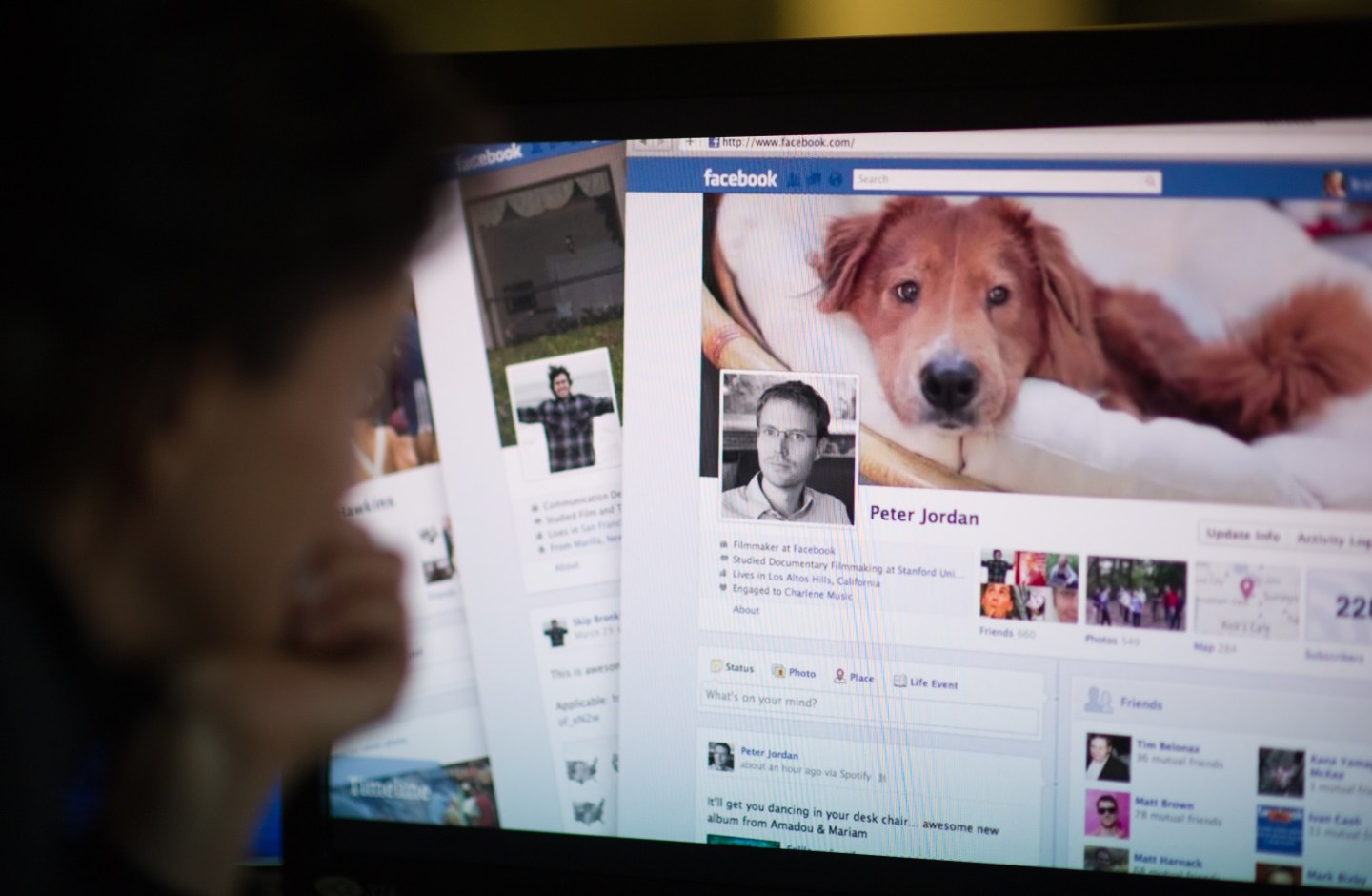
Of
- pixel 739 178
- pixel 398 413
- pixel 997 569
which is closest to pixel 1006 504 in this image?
pixel 997 569

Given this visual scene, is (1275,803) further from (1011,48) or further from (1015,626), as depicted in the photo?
(1011,48)

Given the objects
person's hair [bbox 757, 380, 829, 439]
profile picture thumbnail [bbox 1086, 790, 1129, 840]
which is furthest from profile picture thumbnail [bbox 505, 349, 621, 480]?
profile picture thumbnail [bbox 1086, 790, 1129, 840]

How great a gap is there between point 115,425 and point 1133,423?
0.48 metres

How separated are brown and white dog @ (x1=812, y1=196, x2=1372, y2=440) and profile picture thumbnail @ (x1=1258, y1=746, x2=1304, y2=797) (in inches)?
6.6

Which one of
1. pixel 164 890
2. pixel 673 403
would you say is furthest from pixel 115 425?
pixel 673 403

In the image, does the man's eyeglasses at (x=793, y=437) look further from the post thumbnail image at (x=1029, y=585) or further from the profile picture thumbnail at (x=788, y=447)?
the post thumbnail image at (x=1029, y=585)

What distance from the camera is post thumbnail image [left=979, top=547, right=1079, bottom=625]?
59 centimetres

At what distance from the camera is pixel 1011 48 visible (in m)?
0.59

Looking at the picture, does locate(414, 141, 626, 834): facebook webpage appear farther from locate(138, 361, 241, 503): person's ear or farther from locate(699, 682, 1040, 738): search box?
locate(138, 361, 241, 503): person's ear

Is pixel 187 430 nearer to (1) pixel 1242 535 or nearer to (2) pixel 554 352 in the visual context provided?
(2) pixel 554 352

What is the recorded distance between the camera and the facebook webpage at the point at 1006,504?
56 cm

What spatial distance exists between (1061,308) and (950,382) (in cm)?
7

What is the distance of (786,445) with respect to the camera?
63cm

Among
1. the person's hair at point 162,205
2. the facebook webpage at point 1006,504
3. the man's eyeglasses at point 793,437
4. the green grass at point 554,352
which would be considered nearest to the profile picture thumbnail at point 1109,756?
the facebook webpage at point 1006,504
